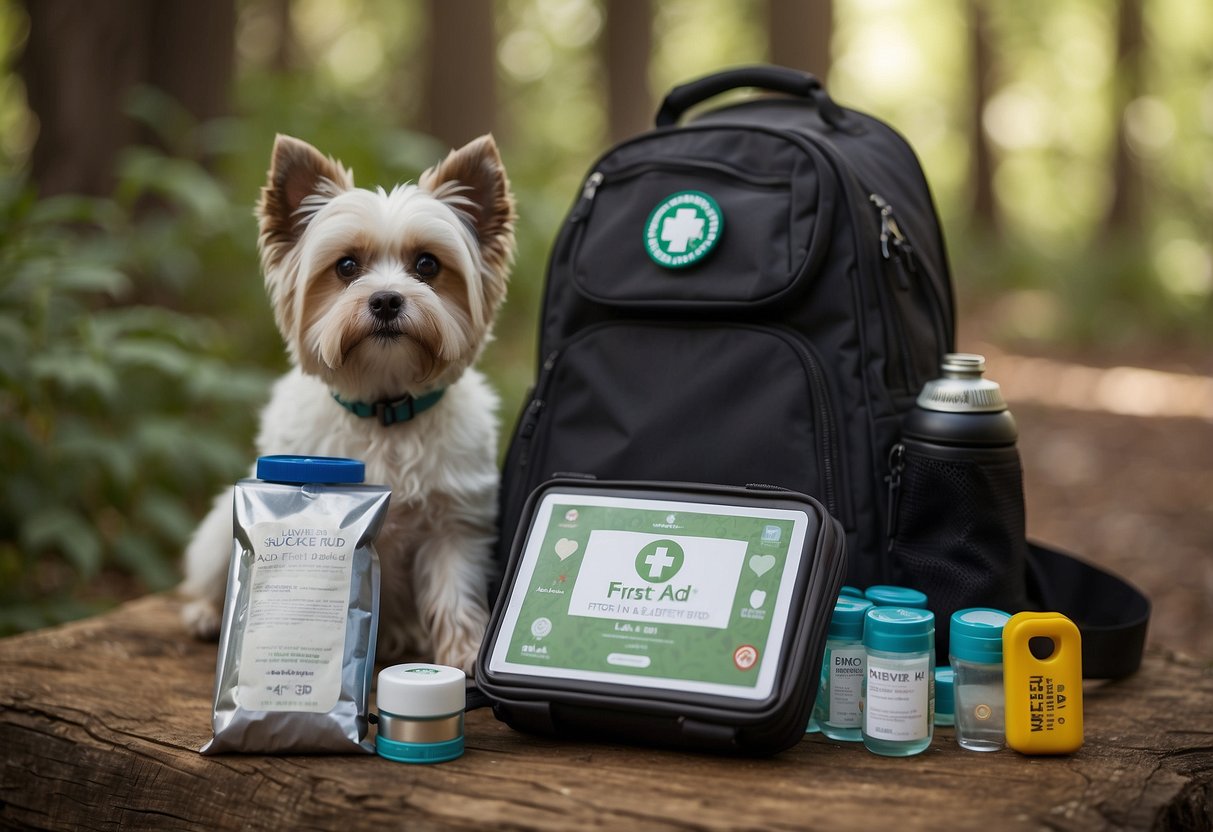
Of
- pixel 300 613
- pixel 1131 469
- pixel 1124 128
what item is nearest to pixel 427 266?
pixel 300 613

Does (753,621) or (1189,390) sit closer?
(753,621)

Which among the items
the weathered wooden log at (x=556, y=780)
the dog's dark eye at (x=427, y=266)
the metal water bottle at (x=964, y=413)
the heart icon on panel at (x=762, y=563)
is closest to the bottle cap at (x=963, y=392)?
the metal water bottle at (x=964, y=413)

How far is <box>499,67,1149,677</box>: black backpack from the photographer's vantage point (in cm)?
215

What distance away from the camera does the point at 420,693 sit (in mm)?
1718

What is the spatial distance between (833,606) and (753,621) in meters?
0.14

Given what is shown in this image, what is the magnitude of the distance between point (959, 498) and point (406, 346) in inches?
44.2

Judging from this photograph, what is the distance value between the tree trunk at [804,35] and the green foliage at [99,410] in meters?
4.90

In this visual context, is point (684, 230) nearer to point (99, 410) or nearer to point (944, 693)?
point (944, 693)

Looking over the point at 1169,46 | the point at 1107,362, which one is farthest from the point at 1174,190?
the point at 1107,362

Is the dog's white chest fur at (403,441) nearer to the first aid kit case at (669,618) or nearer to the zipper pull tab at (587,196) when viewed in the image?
the first aid kit case at (669,618)

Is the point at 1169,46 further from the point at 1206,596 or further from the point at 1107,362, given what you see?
the point at 1206,596

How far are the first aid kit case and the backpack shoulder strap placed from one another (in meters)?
0.81

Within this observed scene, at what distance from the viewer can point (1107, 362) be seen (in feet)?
31.7

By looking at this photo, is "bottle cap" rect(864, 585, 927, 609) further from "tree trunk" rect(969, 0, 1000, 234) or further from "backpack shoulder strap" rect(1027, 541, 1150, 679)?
"tree trunk" rect(969, 0, 1000, 234)
